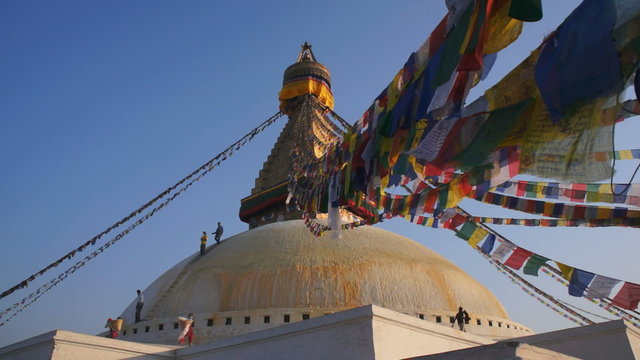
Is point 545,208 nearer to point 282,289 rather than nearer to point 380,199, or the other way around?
point 380,199

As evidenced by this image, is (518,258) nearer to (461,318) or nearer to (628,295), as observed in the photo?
(628,295)

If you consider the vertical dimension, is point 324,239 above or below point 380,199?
above

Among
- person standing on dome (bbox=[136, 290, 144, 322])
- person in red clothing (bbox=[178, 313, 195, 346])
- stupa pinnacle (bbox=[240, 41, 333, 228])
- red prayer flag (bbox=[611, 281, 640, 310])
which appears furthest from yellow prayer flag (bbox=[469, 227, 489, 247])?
stupa pinnacle (bbox=[240, 41, 333, 228])

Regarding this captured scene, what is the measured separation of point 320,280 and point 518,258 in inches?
232

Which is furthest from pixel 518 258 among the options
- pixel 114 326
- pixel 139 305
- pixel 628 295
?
pixel 139 305

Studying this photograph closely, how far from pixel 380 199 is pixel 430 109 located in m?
2.23

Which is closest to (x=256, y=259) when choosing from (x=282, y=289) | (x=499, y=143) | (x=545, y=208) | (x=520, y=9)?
(x=282, y=289)

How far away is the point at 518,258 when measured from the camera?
544cm

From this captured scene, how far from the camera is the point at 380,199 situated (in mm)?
6203

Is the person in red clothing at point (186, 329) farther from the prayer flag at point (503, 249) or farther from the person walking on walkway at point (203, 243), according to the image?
the prayer flag at point (503, 249)

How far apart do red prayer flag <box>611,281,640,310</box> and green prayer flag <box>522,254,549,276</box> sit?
714 millimetres

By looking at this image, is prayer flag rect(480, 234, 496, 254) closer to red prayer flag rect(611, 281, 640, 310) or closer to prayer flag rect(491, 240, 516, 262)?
prayer flag rect(491, 240, 516, 262)

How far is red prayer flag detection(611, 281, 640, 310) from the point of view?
466 centimetres

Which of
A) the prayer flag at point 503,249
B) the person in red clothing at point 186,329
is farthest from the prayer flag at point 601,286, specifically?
the person in red clothing at point 186,329
